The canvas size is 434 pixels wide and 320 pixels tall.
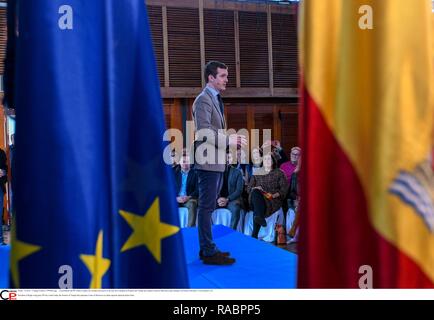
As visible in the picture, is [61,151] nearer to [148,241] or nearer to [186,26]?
[148,241]

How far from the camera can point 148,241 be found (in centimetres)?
67

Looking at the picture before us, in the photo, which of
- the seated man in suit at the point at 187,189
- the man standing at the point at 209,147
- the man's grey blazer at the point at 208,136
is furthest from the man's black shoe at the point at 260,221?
the man's grey blazer at the point at 208,136

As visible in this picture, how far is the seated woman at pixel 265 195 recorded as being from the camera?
10.7 feet

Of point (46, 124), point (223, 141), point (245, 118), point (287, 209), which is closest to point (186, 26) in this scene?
point (245, 118)

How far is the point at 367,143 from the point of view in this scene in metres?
0.58

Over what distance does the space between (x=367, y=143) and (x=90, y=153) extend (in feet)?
1.22

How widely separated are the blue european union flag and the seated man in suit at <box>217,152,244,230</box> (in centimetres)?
264

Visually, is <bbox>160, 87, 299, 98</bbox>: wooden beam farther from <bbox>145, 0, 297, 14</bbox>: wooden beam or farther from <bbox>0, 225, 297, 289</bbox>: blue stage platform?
<bbox>0, 225, 297, 289</bbox>: blue stage platform

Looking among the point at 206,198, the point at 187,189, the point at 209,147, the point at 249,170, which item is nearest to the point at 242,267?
the point at 206,198

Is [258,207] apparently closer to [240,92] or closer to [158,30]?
[240,92]

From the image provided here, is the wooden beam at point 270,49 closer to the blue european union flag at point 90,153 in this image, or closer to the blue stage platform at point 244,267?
the blue stage platform at point 244,267

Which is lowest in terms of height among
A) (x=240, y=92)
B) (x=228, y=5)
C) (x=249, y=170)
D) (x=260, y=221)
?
(x=260, y=221)

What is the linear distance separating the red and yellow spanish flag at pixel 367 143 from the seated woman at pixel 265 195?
2.66 meters
